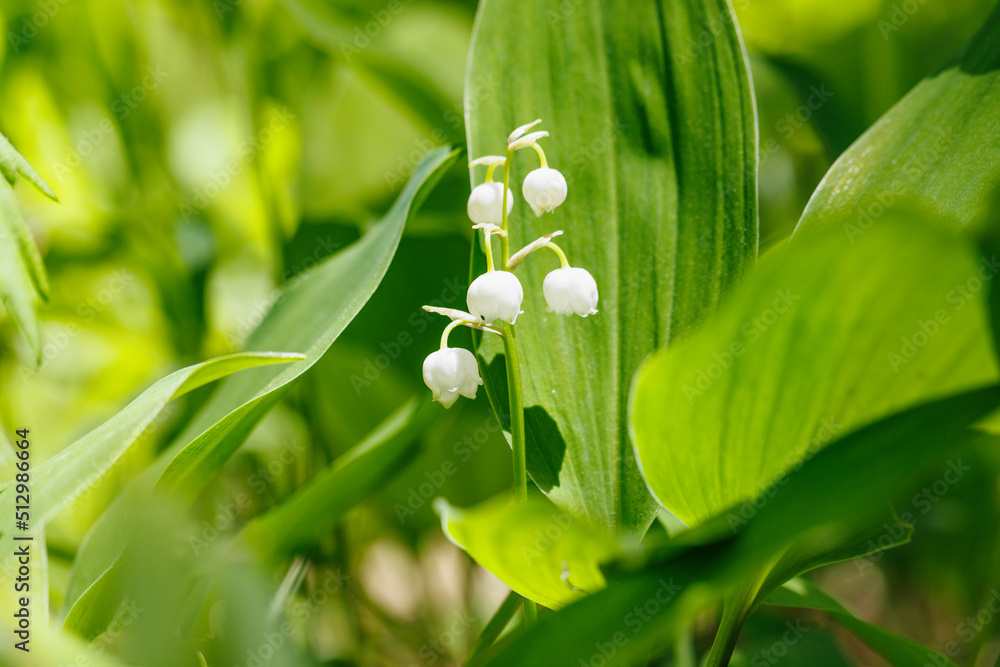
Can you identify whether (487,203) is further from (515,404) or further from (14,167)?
(14,167)

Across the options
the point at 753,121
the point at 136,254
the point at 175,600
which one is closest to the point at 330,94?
the point at 136,254

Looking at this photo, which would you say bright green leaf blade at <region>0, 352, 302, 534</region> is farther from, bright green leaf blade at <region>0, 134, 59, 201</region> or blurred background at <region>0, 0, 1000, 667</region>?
blurred background at <region>0, 0, 1000, 667</region>

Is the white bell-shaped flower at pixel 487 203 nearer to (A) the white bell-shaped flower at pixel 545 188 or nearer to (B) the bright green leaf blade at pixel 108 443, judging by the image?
(A) the white bell-shaped flower at pixel 545 188

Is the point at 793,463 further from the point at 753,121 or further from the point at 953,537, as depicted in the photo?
the point at 953,537

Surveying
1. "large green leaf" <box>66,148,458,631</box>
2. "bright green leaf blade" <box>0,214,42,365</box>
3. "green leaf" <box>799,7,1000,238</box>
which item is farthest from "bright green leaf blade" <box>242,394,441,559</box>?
"green leaf" <box>799,7,1000,238</box>

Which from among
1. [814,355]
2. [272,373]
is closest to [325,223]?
[272,373]

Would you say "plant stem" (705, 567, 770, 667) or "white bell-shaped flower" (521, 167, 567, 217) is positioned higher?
"white bell-shaped flower" (521, 167, 567, 217)
